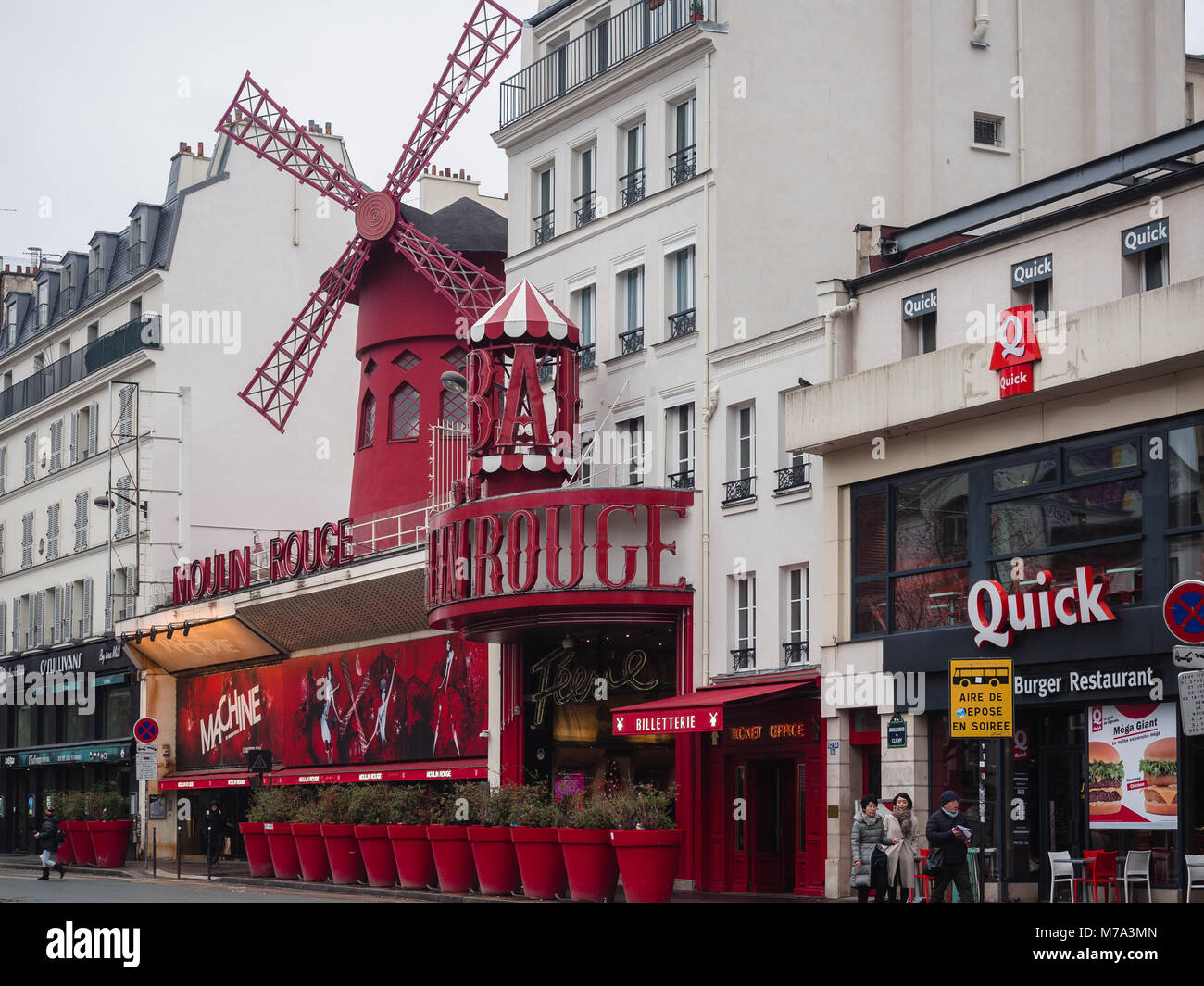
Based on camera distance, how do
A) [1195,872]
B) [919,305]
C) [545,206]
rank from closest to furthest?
[1195,872] → [919,305] → [545,206]

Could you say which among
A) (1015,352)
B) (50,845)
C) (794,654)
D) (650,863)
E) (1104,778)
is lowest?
(50,845)

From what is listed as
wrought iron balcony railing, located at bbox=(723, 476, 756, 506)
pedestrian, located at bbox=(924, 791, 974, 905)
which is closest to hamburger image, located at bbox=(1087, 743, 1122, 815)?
pedestrian, located at bbox=(924, 791, 974, 905)

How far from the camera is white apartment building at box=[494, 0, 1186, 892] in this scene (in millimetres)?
30750

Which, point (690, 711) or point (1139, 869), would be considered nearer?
point (1139, 869)

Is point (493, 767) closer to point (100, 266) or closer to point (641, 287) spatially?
point (641, 287)

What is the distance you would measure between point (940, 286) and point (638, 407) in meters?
7.66

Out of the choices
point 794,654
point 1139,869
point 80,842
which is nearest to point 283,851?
point 794,654

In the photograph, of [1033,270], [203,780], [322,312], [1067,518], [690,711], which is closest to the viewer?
[1067,518]

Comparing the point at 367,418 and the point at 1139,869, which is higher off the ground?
the point at 367,418

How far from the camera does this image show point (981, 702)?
19.6 metres

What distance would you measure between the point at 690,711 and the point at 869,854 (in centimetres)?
729

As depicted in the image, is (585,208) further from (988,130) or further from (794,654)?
(794,654)

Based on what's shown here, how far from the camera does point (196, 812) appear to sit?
48.7m

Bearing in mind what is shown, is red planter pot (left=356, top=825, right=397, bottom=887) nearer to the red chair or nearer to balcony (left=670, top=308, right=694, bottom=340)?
balcony (left=670, top=308, right=694, bottom=340)
